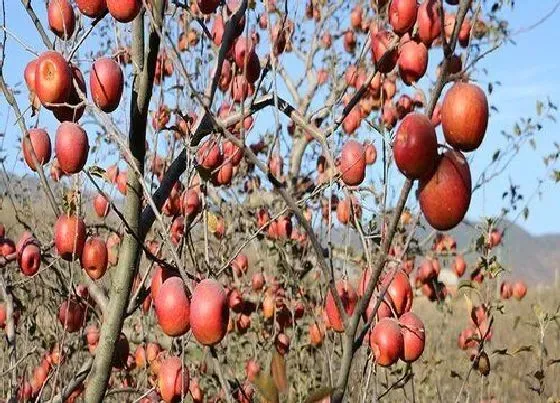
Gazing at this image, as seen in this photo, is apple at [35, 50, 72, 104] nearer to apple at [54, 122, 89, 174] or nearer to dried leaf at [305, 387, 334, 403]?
apple at [54, 122, 89, 174]

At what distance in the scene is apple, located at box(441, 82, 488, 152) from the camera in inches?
46.3

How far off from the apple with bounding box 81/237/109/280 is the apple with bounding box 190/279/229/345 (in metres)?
0.81

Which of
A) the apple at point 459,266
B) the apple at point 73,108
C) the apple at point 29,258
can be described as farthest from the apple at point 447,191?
the apple at point 459,266

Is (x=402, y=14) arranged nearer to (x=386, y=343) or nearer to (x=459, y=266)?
(x=386, y=343)

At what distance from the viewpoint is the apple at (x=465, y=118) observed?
3.86 feet

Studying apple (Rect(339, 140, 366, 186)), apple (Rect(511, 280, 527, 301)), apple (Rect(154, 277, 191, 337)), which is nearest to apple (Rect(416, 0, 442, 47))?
apple (Rect(339, 140, 366, 186))

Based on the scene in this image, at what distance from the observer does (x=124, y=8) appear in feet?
5.68

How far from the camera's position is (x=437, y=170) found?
118 cm

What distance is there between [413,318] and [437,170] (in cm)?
61

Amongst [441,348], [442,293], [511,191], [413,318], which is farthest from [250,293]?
[441,348]

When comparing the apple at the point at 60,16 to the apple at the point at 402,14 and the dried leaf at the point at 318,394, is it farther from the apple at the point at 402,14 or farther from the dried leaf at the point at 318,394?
the dried leaf at the point at 318,394

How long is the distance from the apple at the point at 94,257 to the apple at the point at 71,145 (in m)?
0.42

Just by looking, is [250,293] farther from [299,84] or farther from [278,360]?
[278,360]

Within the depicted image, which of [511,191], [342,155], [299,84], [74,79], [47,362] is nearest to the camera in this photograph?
[74,79]
